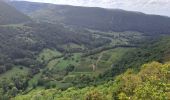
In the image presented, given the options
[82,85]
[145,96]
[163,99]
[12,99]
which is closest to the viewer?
[163,99]

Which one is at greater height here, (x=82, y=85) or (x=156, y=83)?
(x=156, y=83)

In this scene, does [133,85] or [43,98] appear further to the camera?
[43,98]

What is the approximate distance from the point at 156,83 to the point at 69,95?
80.0 m

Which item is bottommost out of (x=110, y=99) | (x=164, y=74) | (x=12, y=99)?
(x=12, y=99)

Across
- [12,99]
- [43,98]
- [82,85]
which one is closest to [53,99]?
[43,98]

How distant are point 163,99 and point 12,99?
398 ft

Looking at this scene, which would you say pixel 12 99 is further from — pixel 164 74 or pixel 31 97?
pixel 164 74

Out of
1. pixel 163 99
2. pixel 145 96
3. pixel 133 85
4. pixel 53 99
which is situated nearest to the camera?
pixel 163 99

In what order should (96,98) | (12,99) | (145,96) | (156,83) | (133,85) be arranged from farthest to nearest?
1. (12,99)
2. (133,85)
3. (96,98)
4. (156,83)
5. (145,96)

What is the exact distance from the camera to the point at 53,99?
15450 cm

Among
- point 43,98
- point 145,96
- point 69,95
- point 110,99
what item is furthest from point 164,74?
point 43,98

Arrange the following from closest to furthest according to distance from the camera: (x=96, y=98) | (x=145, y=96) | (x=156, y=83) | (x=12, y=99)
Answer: (x=145, y=96) < (x=156, y=83) < (x=96, y=98) < (x=12, y=99)

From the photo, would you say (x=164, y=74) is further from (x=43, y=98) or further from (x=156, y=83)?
(x=43, y=98)

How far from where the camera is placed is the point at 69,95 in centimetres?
15550
